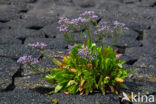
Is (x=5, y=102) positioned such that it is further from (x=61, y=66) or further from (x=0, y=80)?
(x=61, y=66)

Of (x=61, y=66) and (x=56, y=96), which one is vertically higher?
(x=61, y=66)

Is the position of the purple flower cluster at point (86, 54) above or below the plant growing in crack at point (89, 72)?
above

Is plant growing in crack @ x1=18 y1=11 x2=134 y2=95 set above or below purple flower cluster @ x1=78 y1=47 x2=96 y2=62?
below

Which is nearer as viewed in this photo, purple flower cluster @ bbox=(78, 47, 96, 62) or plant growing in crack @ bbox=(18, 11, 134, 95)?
purple flower cluster @ bbox=(78, 47, 96, 62)

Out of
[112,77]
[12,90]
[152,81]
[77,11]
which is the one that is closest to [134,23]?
[77,11]

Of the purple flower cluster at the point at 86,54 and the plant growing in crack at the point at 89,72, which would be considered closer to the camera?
the purple flower cluster at the point at 86,54

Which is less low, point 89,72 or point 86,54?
point 86,54

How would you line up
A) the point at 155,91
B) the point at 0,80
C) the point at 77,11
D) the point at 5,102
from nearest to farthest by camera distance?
the point at 5,102 → the point at 155,91 → the point at 0,80 → the point at 77,11

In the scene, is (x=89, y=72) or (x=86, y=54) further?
(x=89, y=72)
